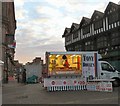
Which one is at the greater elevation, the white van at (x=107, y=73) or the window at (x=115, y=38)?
the window at (x=115, y=38)

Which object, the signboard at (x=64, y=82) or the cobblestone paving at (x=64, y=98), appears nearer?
the cobblestone paving at (x=64, y=98)

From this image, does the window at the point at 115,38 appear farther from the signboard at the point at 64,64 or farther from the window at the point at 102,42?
the signboard at the point at 64,64

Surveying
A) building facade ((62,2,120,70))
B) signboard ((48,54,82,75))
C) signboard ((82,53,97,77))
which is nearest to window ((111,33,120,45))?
building facade ((62,2,120,70))

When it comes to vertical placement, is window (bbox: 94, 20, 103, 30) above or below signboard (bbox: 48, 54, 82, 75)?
above

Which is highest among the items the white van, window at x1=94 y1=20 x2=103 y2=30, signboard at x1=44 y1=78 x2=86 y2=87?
window at x1=94 y1=20 x2=103 y2=30

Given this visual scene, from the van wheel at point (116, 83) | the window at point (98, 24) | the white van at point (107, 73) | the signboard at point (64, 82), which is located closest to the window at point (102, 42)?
the window at point (98, 24)

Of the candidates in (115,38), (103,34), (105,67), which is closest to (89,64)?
(105,67)

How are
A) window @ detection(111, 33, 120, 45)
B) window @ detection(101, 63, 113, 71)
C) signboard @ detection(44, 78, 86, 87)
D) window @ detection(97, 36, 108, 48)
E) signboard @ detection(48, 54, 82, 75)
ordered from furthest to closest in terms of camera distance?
window @ detection(97, 36, 108, 48) < window @ detection(111, 33, 120, 45) < window @ detection(101, 63, 113, 71) < signboard @ detection(48, 54, 82, 75) < signboard @ detection(44, 78, 86, 87)

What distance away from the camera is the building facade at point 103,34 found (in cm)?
5397

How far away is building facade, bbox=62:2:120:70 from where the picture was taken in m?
54.0

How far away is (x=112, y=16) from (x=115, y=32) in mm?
3954

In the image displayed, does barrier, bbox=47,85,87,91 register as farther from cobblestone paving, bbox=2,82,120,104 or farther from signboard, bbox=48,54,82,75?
cobblestone paving, bbox=2,82,120,104

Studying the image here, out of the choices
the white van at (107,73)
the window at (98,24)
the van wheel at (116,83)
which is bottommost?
the van wheel at (116,83)

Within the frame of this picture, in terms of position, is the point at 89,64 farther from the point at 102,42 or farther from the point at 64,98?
the point at 102,42
